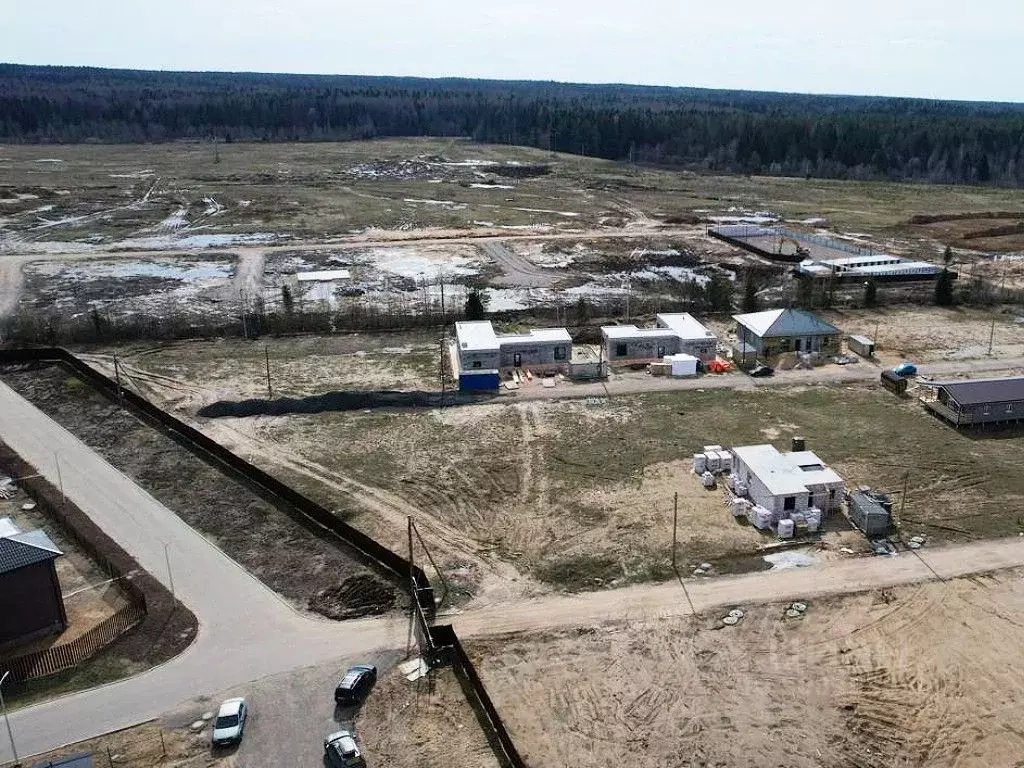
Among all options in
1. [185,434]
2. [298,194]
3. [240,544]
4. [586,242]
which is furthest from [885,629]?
[298,194]

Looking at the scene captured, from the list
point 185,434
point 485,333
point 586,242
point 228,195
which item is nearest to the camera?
point 185,434

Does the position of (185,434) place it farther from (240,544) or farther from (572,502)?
(572,502)

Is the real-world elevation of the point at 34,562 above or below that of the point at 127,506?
above

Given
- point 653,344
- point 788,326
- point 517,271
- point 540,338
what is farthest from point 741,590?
point 517,271

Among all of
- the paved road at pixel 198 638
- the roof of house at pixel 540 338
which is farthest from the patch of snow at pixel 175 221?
the paved road at pixel 198 638

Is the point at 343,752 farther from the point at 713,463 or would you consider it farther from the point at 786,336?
the point at 786,336

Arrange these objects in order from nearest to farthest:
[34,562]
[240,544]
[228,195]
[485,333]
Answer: [34,562] → [240,544] → [485,333] → [228,195]
